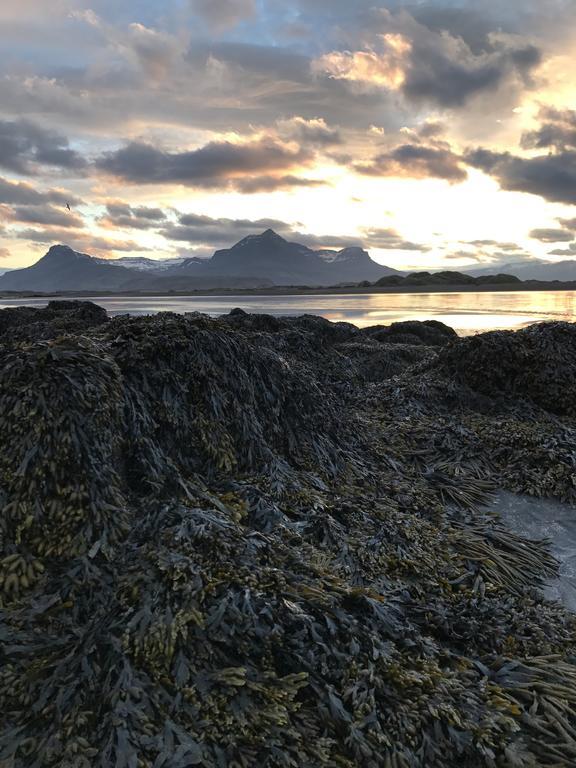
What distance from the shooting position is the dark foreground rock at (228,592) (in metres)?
2.28

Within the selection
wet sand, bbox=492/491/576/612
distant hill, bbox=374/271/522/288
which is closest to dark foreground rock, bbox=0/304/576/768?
wet sand, bbox=492/491/576/612

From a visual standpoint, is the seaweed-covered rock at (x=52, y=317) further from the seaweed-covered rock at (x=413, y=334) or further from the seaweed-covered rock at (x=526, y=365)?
the seaweed-covered rock at (x=413, y=334)

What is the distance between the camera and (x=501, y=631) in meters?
3.05

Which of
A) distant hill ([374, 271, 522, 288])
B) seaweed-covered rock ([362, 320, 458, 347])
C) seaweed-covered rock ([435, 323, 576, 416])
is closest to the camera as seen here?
seaweed-covered rock ([435, 323, 576, 416])

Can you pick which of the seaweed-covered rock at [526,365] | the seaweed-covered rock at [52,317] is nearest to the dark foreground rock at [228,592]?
the seaweed-covered rock at [526,365]

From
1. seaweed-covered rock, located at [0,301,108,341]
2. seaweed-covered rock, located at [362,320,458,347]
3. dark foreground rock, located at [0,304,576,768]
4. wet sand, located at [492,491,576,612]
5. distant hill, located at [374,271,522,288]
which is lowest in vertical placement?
wet sand, located at [492,491,576,612]

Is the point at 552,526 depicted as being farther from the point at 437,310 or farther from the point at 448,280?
the point at 448,280

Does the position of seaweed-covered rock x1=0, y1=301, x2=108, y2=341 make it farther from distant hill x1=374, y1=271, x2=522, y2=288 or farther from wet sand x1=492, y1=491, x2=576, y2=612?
distant hill x1=374, y1=271, x2=522, y2=288

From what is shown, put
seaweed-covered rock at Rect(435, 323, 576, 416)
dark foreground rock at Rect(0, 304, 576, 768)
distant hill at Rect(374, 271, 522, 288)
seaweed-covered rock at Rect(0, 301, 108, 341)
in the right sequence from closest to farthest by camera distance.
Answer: dark foreground rock at Rect(0, 304, 576, 768)
seaweed-covered rock at Rect(435, 323, 576, 416)
seaweed-covered rock at Rect(0, 301, 108, 341)
distant hill at Rect(374, 271, 522, 288)

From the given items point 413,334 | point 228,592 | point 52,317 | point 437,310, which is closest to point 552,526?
point 228,592

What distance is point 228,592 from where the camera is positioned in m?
2.70

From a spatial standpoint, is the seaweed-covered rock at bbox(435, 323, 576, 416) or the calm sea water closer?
the seaweed-covered rock at bbox(435, 323, 576, 416)

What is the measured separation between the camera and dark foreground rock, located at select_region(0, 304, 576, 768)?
7.48 feet

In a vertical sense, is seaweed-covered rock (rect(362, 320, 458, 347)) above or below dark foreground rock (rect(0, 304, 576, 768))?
above
